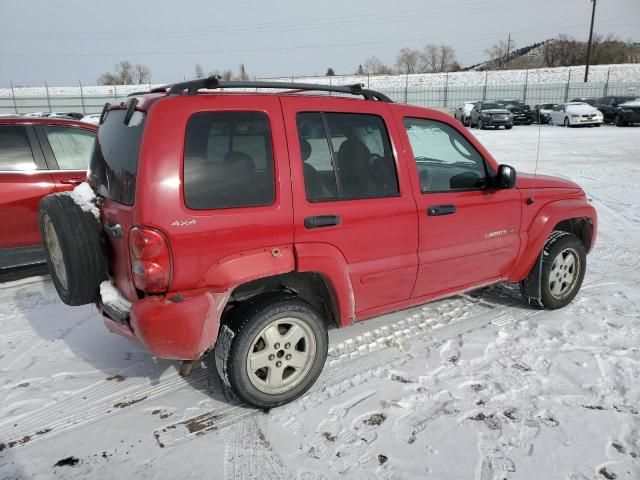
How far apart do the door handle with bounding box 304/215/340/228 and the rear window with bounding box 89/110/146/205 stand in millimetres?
999

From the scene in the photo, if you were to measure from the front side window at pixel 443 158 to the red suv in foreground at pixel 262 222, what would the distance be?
0.01 m

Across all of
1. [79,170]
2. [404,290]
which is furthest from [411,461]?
[79,170]

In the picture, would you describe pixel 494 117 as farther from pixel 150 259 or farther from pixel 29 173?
pixel 150 259

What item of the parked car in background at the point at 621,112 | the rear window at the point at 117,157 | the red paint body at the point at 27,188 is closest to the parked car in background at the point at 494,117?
the parked car in background at the point at 621,112

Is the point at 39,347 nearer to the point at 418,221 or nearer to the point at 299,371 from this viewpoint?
the point at 299,371

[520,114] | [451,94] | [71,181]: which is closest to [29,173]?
[71,181]

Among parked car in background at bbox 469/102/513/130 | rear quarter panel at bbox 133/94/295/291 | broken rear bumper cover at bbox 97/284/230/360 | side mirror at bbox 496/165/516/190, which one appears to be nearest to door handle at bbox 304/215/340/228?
rear quarter panel at bbox 133/94/295/291

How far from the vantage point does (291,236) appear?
2.92 metres

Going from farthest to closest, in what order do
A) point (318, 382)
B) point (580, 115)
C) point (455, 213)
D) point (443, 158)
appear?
point (580, 115), point (443, 158), point (455, 213), point (318, 382)

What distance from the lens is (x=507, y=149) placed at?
16.8 meters

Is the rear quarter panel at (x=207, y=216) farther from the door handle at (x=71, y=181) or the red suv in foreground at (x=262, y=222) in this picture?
the door handle at (x=71, y=181)

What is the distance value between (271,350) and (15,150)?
4011mm

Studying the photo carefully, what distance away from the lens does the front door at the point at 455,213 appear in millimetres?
3555

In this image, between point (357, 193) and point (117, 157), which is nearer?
point (117, 157)
